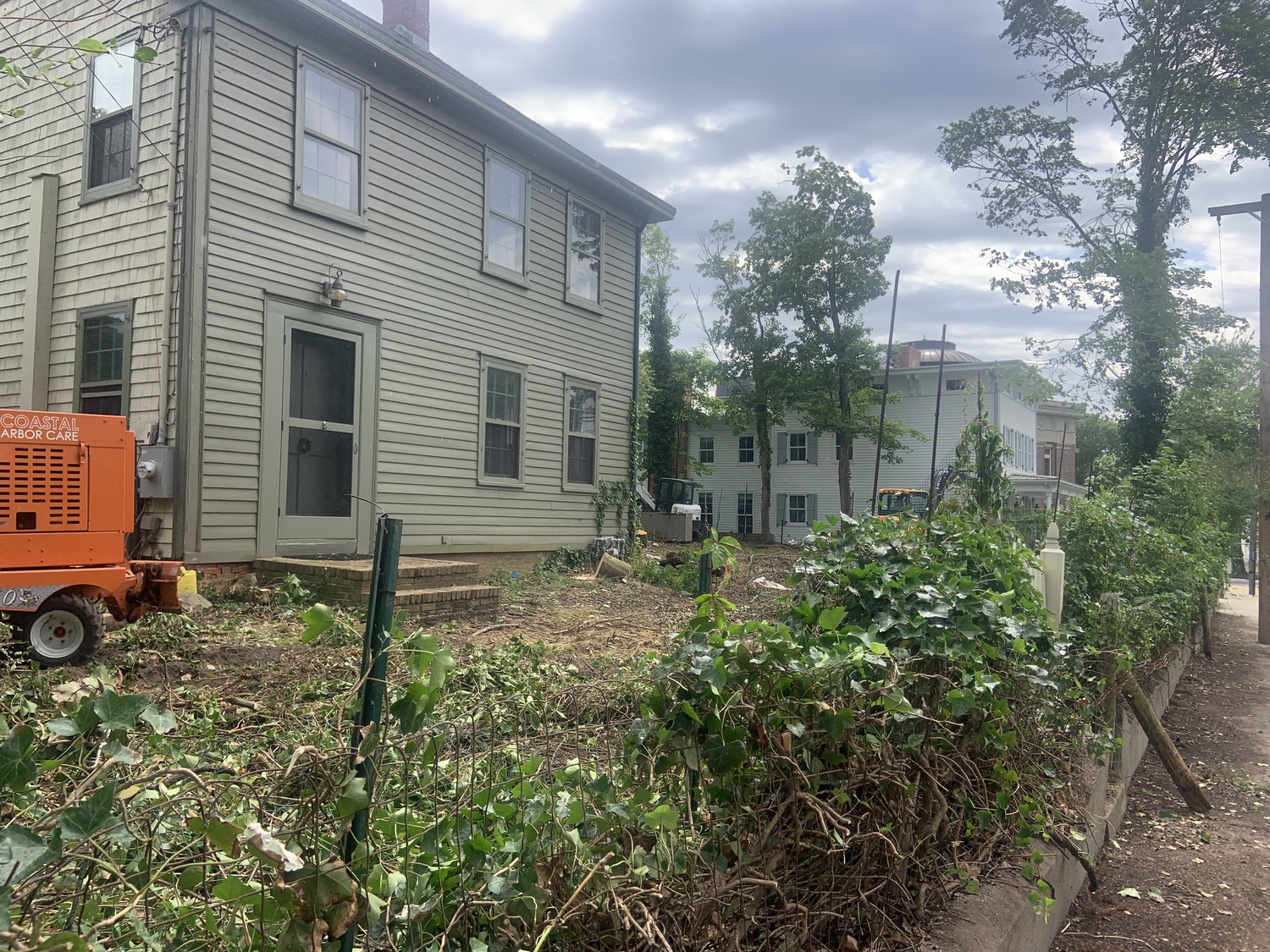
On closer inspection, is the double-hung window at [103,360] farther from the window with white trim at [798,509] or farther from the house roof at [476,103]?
the window with white trim at [798,509]

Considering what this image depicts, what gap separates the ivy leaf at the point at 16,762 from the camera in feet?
4.01

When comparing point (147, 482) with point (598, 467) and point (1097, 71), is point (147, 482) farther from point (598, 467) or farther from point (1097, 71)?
point (1097, 71)

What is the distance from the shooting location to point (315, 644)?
4270mm

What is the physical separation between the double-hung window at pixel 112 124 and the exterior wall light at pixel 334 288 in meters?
1.96

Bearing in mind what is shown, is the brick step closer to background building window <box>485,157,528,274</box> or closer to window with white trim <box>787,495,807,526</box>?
background building window <box>485,157,528,274</box>

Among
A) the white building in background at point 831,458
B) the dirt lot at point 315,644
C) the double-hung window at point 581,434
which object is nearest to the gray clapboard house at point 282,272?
the double-hung window at point 581,434

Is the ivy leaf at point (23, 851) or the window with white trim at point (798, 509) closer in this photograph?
the ivy leaf at point (23, 851)

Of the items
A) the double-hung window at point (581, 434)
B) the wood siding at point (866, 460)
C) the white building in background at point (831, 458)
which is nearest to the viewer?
the double-hung window at point (581, 434)

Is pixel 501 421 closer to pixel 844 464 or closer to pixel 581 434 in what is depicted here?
pixel 581 434

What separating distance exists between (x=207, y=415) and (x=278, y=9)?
4.22m

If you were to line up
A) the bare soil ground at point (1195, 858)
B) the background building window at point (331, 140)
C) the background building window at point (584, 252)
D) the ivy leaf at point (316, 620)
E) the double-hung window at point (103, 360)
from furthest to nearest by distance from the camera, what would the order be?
1. the background building window at point (584, 252)
2. the background building window at point (331, 140)
3. the double-hung window at point (103, 360)
4. the bare soil ground at point (1195, 858)
5. the ivy leaf at point (316, 620)

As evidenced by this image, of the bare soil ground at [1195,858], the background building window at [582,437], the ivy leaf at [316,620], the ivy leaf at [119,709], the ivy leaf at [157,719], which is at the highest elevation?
the background building window at [582,437]

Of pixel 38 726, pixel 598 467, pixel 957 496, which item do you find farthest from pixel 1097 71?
pixel 38 726

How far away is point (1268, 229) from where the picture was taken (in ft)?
42.7
